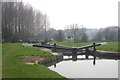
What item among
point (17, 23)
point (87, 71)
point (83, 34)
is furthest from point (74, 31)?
point (87, 71)

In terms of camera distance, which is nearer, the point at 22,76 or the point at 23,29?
the point at 22,76

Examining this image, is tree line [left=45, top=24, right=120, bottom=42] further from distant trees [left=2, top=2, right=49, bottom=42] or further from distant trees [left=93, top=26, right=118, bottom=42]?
distant trees [left=2, top=2, right=49, bottom=42]

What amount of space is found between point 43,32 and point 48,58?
5179 cm

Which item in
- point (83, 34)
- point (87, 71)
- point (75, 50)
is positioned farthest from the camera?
point (83, 34)

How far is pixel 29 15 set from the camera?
66.6 m

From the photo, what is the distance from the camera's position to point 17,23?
2378 inches

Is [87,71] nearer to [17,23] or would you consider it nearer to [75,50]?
[75,50]

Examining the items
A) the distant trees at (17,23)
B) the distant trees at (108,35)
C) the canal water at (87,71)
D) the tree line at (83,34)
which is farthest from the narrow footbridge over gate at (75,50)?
the distant trees at (108,35)

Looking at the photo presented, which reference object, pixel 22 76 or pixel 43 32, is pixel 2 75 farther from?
pixel 43 32

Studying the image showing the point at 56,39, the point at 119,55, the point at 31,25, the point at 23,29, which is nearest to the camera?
the point at 119,55

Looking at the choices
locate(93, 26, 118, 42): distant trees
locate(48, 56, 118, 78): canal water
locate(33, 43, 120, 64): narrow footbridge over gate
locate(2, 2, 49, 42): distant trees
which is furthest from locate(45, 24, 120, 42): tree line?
locate(48, 56, 118, 78): canal water

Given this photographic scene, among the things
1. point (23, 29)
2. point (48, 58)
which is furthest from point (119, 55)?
point (23, 29)

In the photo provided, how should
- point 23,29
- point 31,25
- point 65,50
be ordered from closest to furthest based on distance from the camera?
point 65,50, point 23,29, point 31,25

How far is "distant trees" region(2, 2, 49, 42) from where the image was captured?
5450 centimetres
